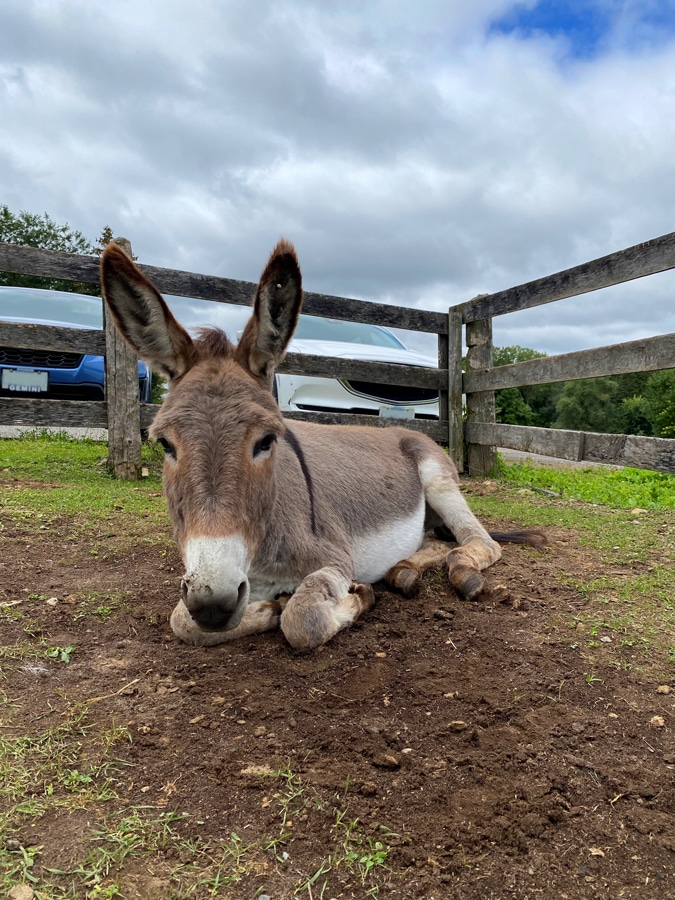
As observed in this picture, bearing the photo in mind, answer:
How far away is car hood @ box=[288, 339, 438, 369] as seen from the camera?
8.10 meters

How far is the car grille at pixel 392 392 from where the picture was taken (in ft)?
27.0

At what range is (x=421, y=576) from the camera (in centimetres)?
386

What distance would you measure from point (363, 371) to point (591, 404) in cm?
4128

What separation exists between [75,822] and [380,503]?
2748 millimetres

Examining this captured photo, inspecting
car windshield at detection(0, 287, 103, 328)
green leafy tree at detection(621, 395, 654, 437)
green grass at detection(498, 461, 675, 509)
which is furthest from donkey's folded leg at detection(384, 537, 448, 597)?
green leafy tree at detection(621, 395, 654, 437)

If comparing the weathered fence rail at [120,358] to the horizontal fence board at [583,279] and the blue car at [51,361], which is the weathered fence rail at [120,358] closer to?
the blue car at [51,361]

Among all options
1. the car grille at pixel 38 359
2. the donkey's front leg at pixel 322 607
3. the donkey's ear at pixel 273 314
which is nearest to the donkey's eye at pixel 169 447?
the donkey's ear at pixel 273 314

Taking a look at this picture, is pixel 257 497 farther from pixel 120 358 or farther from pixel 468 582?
pixel 120 358

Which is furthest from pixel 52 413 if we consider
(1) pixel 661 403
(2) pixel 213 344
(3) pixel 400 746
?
(1) pixel 661 403

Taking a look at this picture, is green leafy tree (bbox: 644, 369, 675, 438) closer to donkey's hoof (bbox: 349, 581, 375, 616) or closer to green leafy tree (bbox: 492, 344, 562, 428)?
green leafy tree (bbox: 492, 344, 562, 428)

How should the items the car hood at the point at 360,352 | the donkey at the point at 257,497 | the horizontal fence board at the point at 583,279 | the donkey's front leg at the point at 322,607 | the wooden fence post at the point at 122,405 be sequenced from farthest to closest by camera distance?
the car hood at the point at 360,352 → the wooden fence post at the point at 122,405 → the horizontal fence board at the point at 583,279 → the donkey's front leg at the point at 322,607 → the donkey at the point at 257,497

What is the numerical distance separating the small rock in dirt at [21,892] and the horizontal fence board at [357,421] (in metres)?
5.28

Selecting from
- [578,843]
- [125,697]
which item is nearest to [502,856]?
[578,843]

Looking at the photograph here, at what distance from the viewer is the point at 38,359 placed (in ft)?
25.7
